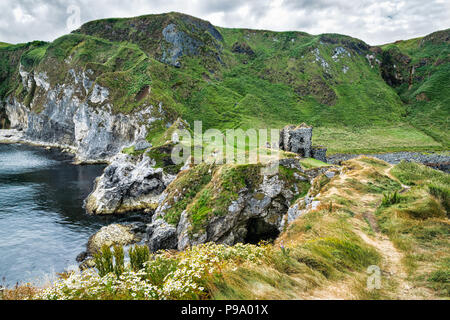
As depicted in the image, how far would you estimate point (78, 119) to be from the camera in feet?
297

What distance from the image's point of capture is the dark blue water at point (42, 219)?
89.8 ft

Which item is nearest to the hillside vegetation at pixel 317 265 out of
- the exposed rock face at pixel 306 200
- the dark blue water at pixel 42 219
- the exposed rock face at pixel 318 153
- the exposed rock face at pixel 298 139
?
the exposed rock face at pixel 306 200

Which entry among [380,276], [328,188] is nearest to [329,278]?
[380,276]

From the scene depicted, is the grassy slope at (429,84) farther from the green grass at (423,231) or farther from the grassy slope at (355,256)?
the grassy slope at (355,256)

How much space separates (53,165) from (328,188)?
82.9 meters

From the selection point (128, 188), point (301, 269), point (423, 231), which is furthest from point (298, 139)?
point (301, 269)

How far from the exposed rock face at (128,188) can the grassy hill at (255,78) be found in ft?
105

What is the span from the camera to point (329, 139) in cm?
9225

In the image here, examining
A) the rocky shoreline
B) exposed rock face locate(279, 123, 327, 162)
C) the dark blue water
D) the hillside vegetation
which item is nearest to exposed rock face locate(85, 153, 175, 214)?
the rocky shoreline

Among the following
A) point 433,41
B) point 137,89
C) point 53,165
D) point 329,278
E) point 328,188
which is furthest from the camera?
point 433,41

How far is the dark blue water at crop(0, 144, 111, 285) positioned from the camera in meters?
27.4

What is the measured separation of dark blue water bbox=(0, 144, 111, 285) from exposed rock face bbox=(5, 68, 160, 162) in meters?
13.0

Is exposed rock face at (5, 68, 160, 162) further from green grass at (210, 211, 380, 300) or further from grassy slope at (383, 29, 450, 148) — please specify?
→ grassy slope at (383, 29, 450, 148)
